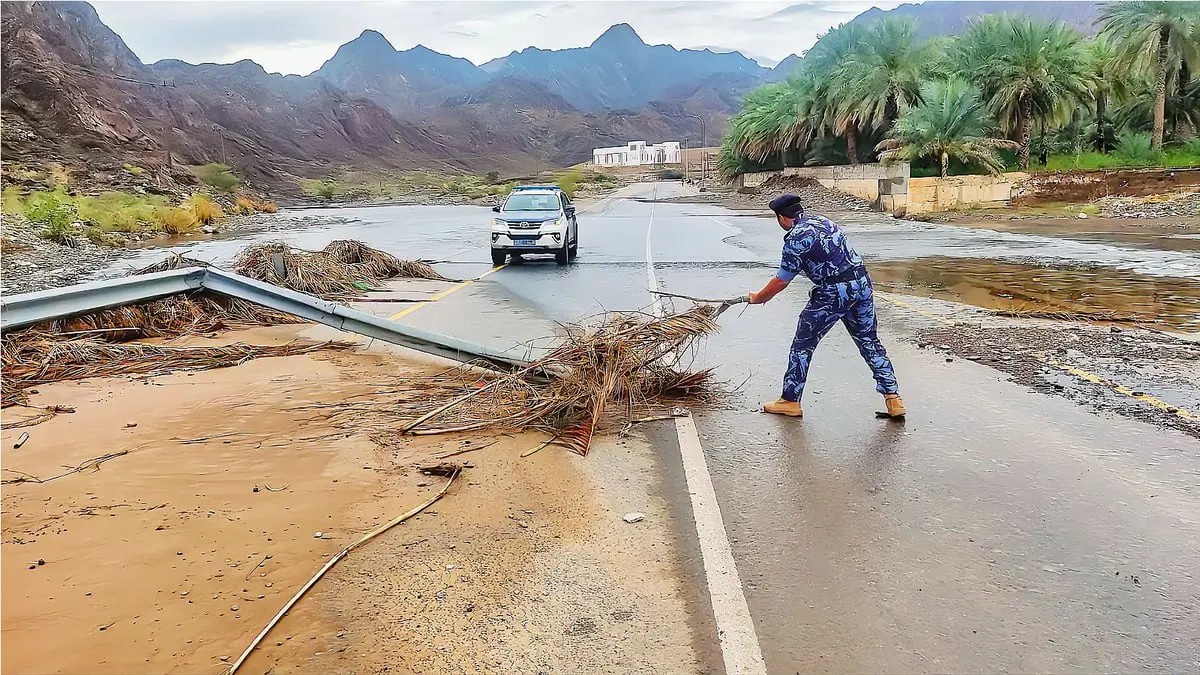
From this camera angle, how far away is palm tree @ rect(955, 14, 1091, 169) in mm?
37750

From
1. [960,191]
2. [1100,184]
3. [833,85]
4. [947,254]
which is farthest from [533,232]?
[833,85]

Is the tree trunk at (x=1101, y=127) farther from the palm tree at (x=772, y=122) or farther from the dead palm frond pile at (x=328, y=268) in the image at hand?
the dead palm frond pile at (x=328, y=268)

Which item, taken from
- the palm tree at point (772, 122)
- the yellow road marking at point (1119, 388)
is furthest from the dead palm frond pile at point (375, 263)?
the palm tree at point (772, 122)

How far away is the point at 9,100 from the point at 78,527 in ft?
228

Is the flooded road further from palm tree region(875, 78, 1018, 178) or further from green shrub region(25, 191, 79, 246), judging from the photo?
palm tree region(875, 78, 1018, 178)

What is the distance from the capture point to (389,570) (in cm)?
428

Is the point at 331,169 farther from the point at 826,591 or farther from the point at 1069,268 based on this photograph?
the point at 826,591

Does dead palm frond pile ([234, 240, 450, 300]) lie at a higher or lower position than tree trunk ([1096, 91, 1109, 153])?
lower

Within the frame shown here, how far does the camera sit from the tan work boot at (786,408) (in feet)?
22.5

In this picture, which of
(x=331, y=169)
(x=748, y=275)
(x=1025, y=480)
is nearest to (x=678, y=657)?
(x=1025, y=480)

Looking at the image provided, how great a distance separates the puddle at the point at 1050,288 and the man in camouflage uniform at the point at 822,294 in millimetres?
5407

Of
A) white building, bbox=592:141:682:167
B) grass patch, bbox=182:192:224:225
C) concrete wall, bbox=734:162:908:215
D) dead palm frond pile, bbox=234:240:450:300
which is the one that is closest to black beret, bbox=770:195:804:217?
dead palm frond pile, bbox=234:240:450:300

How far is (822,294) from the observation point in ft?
22.2

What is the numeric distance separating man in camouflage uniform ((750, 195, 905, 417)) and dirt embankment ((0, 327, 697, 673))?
1466 millimetres
